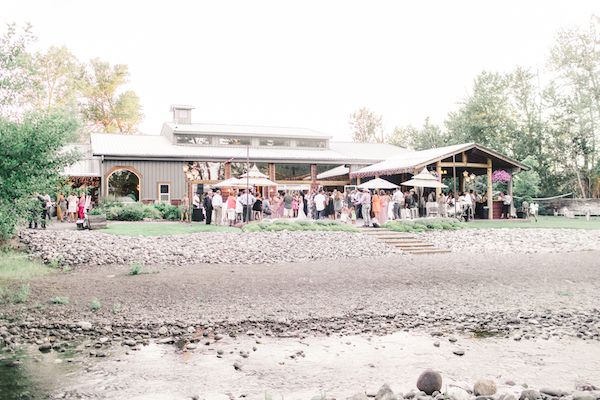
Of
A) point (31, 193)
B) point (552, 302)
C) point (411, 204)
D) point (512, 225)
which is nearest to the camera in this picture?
point (552, 302)

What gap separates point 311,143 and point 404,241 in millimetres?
17792

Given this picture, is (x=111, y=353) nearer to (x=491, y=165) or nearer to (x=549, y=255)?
(x=549, y=255)

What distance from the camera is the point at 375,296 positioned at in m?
9.80

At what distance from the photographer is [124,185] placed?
27562 mm

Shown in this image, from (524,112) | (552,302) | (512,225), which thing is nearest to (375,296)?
(552,302)

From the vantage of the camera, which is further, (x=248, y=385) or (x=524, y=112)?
(x=524, y=112)

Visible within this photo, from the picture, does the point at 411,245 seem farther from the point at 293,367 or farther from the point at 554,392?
the point at 554,392

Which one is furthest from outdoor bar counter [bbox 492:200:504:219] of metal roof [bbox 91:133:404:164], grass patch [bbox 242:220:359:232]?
grass patch [bbox 242:220:359:232]

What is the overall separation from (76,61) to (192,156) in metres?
18.0

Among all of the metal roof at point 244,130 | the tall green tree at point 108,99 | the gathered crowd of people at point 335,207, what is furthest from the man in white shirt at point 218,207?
A: the tall green tree at point 108,99

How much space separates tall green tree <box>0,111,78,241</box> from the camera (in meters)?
10.4

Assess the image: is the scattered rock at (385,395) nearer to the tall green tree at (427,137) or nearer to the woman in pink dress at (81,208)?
the woman in pink dress at (81,208)

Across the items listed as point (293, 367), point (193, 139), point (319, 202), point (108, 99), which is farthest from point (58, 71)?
point (293, 367)

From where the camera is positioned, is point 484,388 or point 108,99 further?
point 108,99
